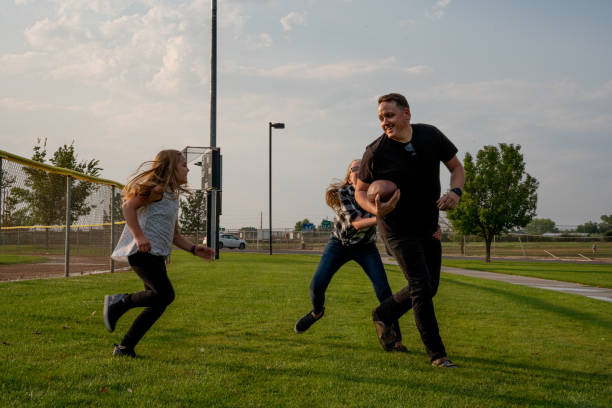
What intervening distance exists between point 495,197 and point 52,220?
2392 centimetres

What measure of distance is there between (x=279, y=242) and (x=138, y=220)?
5250cm

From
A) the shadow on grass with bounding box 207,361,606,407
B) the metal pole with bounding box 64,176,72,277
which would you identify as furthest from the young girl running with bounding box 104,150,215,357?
the metal pole with bounding box 64,176,72,277

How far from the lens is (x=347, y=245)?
5.17 meters

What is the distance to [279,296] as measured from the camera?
29.5ft

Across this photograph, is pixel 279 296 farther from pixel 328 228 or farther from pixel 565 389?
pixel 328 228

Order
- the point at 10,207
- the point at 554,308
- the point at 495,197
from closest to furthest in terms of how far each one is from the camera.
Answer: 1. the point at 554,308
2. the point at 10,207
3. the point at 495,197

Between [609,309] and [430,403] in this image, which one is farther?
[609,309]

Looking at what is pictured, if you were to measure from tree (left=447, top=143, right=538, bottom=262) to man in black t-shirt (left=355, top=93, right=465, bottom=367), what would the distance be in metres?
26.0

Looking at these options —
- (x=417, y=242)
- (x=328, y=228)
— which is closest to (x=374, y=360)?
(x=417, y=242)

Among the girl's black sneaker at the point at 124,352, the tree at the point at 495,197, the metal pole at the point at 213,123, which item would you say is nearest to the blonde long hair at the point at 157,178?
the girl's black sneaker at the point at 124,352

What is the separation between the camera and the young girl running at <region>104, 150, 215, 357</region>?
4.28 metres

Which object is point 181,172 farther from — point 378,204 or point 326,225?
point 326,225

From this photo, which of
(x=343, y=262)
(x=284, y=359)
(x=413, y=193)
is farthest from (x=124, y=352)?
(x=413, y=193)

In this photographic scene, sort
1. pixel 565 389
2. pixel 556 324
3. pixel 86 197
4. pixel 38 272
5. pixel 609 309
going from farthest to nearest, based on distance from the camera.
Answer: pixel 86 197 < pixel 38 272 < pixel 609 309 < pixel 556 324 < pixel 565 389
